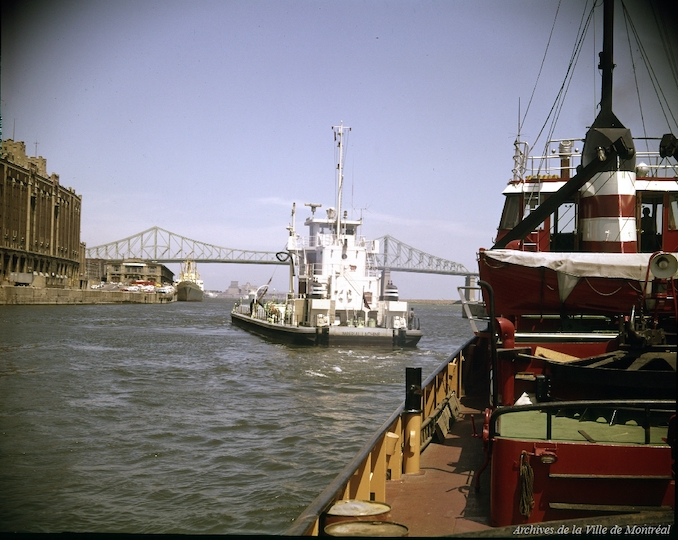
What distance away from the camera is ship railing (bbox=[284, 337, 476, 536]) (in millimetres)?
4801

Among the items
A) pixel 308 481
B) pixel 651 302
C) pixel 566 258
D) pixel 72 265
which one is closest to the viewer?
pixel 651 302

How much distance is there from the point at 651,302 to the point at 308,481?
20.0 feet

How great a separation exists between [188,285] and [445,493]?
146 m

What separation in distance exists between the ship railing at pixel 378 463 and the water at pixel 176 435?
7.77 ft

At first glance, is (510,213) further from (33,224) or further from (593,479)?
(33,224)

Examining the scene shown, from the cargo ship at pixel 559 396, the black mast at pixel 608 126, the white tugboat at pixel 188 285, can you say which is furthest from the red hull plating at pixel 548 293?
the white tugboat at pixel 188 285

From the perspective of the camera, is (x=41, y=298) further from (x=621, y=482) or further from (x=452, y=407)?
(x=621, y=482)

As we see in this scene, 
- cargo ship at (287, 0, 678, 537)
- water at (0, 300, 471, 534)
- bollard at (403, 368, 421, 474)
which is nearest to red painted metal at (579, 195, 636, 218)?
cargo ship at (287, 0, 678, 537)

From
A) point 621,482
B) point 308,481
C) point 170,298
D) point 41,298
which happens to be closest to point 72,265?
point 41,298

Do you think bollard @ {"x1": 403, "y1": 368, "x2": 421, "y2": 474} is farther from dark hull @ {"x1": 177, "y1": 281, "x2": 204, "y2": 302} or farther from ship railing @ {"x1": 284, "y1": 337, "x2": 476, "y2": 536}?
dark hull @ {"x1": 177, "y1": 281, "x2": 204, "y2": 302}

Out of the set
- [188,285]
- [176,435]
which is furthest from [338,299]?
[188,285]

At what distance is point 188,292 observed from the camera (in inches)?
5920

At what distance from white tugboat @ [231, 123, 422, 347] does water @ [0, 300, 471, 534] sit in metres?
4.75

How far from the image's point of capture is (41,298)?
230 ft
